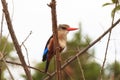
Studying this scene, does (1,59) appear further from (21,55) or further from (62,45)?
(62,45)

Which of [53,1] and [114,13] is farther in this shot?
[114,13]

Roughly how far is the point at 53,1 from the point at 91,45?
0.78m

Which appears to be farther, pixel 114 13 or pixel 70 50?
pixel 70 50

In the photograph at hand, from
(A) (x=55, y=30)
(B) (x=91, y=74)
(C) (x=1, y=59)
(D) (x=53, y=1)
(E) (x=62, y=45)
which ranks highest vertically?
(D) (x=53, y=1)

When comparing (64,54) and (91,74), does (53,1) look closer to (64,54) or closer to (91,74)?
(64,54)

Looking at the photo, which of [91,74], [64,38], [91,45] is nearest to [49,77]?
[91,45]

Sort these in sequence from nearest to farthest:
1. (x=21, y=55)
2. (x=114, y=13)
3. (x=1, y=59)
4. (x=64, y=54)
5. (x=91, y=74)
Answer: (x=21, y=55), (x=1, y=59), (x=114, y=13), (x=64, y=54), (x=91, y=74)

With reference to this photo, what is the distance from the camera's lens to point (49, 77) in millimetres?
3160

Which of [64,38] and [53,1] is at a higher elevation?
[53,1]

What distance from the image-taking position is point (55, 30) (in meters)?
2.41

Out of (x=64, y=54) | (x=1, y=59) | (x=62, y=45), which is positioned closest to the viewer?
(x=1, y=59)

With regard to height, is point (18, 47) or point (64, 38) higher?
point (18, 47)

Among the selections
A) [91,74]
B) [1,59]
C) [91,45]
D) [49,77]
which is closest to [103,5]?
[91,45]

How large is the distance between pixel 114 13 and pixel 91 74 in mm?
11135
